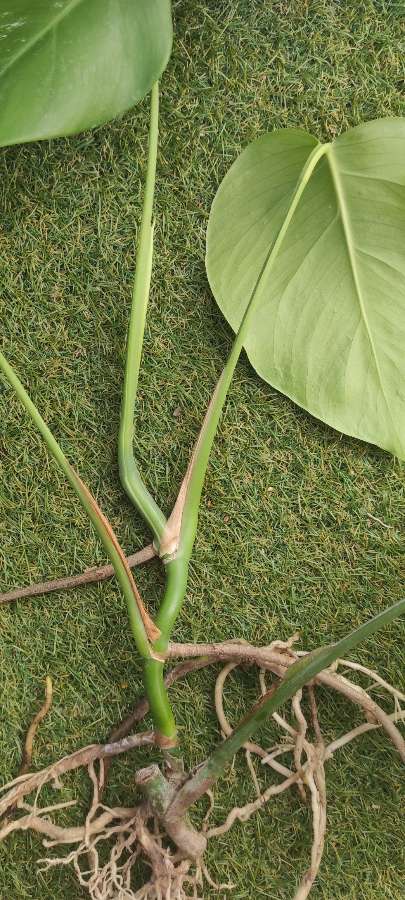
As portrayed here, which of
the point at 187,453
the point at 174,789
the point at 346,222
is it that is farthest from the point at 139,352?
the point at 174,789

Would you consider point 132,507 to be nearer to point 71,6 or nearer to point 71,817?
point 71,817

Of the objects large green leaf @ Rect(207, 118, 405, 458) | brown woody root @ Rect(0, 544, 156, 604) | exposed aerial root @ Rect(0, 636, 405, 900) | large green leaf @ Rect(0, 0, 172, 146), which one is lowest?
exposed aerial root @ Rect(0, 636, 405, 900)

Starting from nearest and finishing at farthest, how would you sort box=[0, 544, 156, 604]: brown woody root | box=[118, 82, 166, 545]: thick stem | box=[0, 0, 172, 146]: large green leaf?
1. box=[0, 0, 172, 146]: large green leaf
2. box=[118, 82, 166, 545]: thick stem
3. box=[0, 544, 156, 604]: brown woody root

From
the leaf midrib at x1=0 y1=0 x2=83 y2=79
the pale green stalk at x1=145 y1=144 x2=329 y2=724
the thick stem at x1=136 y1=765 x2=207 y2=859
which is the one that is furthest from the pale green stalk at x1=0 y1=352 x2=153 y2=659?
the leaf midrib at x1=0 y1=0 x2=83 y2=79

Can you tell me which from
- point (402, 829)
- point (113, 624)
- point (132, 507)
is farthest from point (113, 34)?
point (402, 829)

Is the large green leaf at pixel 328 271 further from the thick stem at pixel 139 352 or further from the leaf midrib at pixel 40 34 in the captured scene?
the leaf midrib at pixel 40 34

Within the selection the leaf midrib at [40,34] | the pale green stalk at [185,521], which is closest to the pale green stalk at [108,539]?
the pale green stalk at [185,521]

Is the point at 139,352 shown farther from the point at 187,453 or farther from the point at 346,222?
the point at 346,222

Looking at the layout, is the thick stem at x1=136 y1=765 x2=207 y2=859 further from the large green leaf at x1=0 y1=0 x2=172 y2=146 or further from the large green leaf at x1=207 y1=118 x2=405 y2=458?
the large green leaf at x1=0 y1=0 x2=172 y2=146
